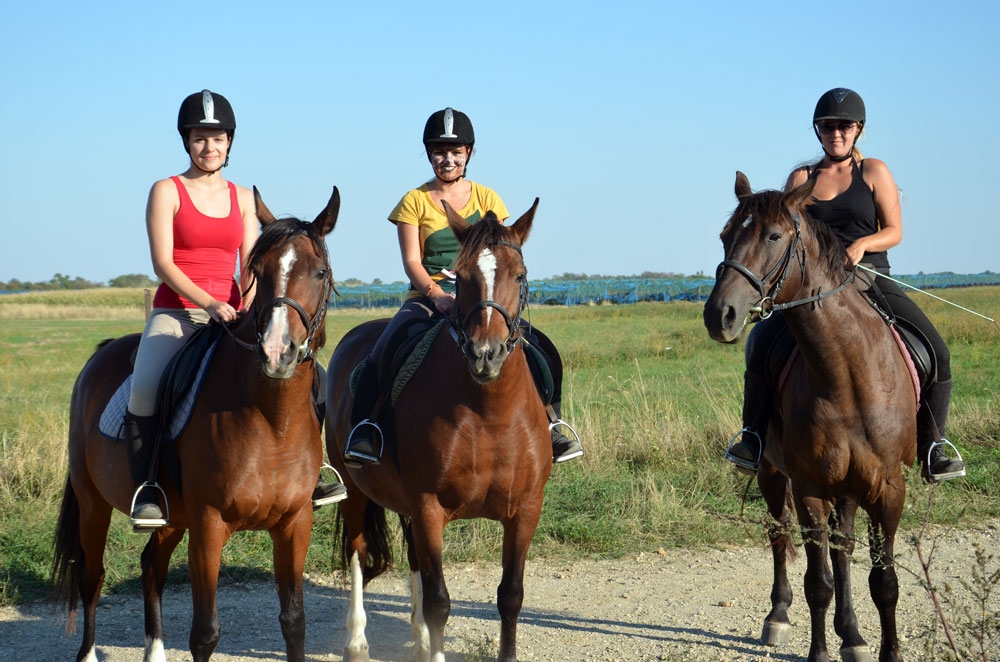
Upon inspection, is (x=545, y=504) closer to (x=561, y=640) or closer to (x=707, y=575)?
(x=707, y=575)

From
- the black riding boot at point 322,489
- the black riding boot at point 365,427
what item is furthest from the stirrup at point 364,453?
the black riding boot at point 322,489

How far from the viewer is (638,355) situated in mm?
24797

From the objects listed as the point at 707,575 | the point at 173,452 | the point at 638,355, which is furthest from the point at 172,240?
the point at 638,355

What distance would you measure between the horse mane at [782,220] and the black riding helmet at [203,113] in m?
2.74

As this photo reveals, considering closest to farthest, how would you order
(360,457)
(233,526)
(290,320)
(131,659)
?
1. (290,320)
2. (233,526)
3. (360,457)
4. (131,659)

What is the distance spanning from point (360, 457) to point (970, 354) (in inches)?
806

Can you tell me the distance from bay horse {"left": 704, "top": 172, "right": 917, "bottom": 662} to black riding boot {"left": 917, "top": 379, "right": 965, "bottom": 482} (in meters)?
0.32

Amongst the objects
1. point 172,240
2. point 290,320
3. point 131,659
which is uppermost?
point 172,240

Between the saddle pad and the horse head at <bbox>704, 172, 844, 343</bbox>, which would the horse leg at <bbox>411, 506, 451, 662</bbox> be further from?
the horse head at <bbox>704, 172, 844, 343</bbox>

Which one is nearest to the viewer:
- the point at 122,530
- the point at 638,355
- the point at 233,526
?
the point at 233,526

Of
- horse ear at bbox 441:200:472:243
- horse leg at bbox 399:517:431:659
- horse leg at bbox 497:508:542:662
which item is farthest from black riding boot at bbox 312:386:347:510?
horse ear at bbox 441:200:472:243

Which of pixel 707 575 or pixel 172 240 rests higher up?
pixel 172 240

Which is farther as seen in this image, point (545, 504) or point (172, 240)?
point (545, 504)

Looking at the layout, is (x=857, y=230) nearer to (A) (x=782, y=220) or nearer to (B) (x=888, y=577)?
(A) (x=782, y=220)
